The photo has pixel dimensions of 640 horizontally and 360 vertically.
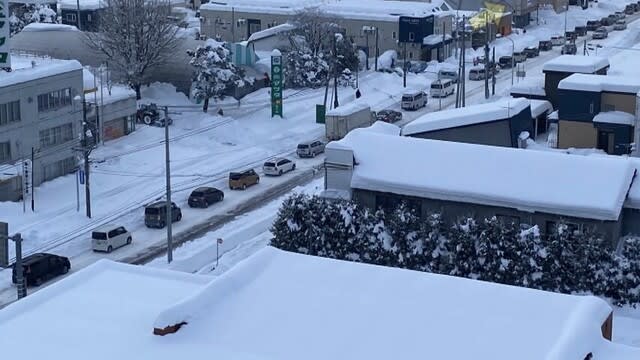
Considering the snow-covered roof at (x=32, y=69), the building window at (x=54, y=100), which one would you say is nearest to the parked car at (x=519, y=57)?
the snow-covered roof at (x=32, y=69)

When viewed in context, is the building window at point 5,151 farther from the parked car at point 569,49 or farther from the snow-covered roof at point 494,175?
the parked car at point 569,49

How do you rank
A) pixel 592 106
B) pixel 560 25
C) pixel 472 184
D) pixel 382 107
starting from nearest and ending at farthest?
1. pixel 472 184
2. pixel 592 106
3. pixel 382 107
4. pixel 560 25

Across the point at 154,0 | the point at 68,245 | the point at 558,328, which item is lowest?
the point at 68,245

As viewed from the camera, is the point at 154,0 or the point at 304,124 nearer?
the point at 304,124

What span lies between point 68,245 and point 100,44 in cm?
2414

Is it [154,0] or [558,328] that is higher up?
[154,0]

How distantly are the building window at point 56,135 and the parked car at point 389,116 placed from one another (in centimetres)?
1562

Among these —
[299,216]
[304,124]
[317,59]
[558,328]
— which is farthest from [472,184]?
[317,59]

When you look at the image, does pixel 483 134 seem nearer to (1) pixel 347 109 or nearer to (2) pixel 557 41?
(1) pixel 347 109

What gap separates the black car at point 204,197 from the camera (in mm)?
34969

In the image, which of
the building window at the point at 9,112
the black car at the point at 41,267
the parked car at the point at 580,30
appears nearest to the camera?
the black car at the point at 41,267

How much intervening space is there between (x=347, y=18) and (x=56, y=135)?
3029cm

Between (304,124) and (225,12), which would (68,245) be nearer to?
(304,124)

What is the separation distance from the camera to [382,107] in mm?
52469
